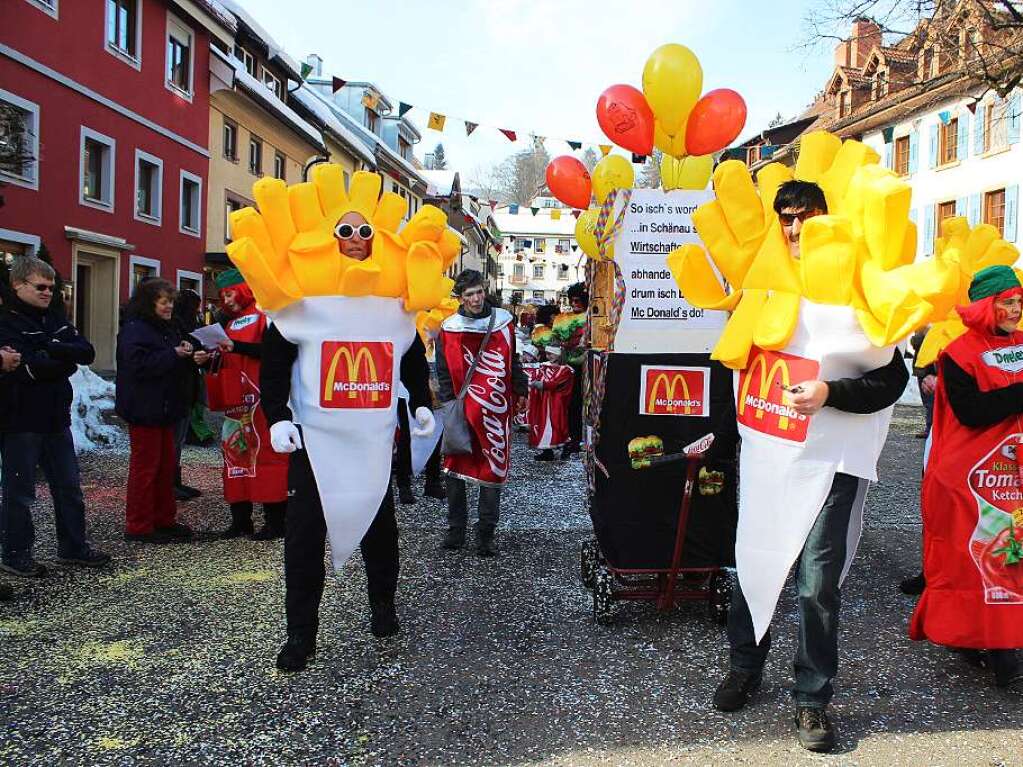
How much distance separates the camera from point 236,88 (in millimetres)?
20922

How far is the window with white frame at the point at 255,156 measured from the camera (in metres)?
23.5

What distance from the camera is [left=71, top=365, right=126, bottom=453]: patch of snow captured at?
9.20 metres

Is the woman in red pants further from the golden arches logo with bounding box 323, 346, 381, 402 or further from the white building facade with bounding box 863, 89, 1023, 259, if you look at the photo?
the white building facade with bounding box 863, 89, 1023, 259

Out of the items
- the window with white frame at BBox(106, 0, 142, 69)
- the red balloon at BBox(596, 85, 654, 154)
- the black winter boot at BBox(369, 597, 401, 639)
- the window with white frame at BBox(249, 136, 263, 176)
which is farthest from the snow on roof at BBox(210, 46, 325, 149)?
the black winter boot at BBox(369, 597, 401, 639)

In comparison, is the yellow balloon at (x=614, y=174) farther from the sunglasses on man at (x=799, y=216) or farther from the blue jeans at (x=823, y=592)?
the blue jeans at (x=823, y=592)

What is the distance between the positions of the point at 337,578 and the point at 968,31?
1100cm

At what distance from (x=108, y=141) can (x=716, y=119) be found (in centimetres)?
1499

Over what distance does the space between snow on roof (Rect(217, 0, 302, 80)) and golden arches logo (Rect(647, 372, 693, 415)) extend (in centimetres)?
1941

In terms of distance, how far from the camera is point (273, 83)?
25734mm

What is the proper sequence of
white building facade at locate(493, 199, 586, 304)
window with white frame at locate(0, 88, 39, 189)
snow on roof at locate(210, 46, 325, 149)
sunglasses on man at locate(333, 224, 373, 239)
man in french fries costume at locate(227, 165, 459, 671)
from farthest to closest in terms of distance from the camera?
white building facade at locate(493, 199, 586, 304) < snow on roof at locate(210, 46, 325, 149) < window with white frame at locate(0, 88, 39, 189) < sunglasses on man at locate(333, 224, 373, 239) < man in french fries costume at locate(227, 165, 459, 671)

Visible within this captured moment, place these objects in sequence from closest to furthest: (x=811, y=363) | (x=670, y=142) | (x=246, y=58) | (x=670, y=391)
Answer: (x=811, y=363) → (x=670, y=391) → (x=670, y=142) → (x=246, y=58)

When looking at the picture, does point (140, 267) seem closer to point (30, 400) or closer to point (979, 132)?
point (30, 400)

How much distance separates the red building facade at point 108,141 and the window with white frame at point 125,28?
3 centimetres

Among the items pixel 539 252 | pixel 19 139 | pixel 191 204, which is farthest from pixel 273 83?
pixel 539 252
